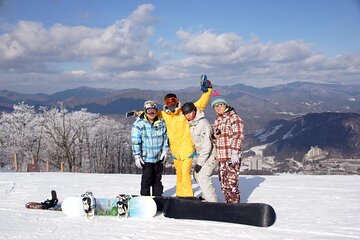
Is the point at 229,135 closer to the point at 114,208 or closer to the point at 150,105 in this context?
the point at 150,105

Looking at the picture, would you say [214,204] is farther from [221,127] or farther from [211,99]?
[211,99]

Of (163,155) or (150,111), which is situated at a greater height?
(150,111)

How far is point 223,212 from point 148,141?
1782mm

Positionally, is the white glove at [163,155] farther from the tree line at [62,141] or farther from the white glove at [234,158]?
the tree line at [62,141]

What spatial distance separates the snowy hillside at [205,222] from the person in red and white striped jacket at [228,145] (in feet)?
2.45

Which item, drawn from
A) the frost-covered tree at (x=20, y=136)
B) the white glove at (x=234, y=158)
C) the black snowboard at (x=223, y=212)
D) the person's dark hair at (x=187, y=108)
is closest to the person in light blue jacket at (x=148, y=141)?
the person's dark hair at (x=187, y=108)

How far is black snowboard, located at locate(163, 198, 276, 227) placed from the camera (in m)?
5.10

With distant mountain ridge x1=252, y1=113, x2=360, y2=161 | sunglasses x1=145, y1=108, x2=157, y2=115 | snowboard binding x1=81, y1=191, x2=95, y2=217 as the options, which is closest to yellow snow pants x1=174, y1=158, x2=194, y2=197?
sunglasses x1=145, y1=108, x2=157, y2=115

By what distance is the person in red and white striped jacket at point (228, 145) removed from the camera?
557 centimetres

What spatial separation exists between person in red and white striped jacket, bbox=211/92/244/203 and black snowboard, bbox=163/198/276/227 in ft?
1.56

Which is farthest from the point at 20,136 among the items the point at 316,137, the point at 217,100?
the point at 316,137

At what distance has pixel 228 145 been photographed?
18.6 ft

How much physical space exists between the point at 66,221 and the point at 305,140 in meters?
135

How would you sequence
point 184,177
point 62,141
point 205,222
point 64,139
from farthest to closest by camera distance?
point 62,141
point 64,139
point 184,177
point 205,222
